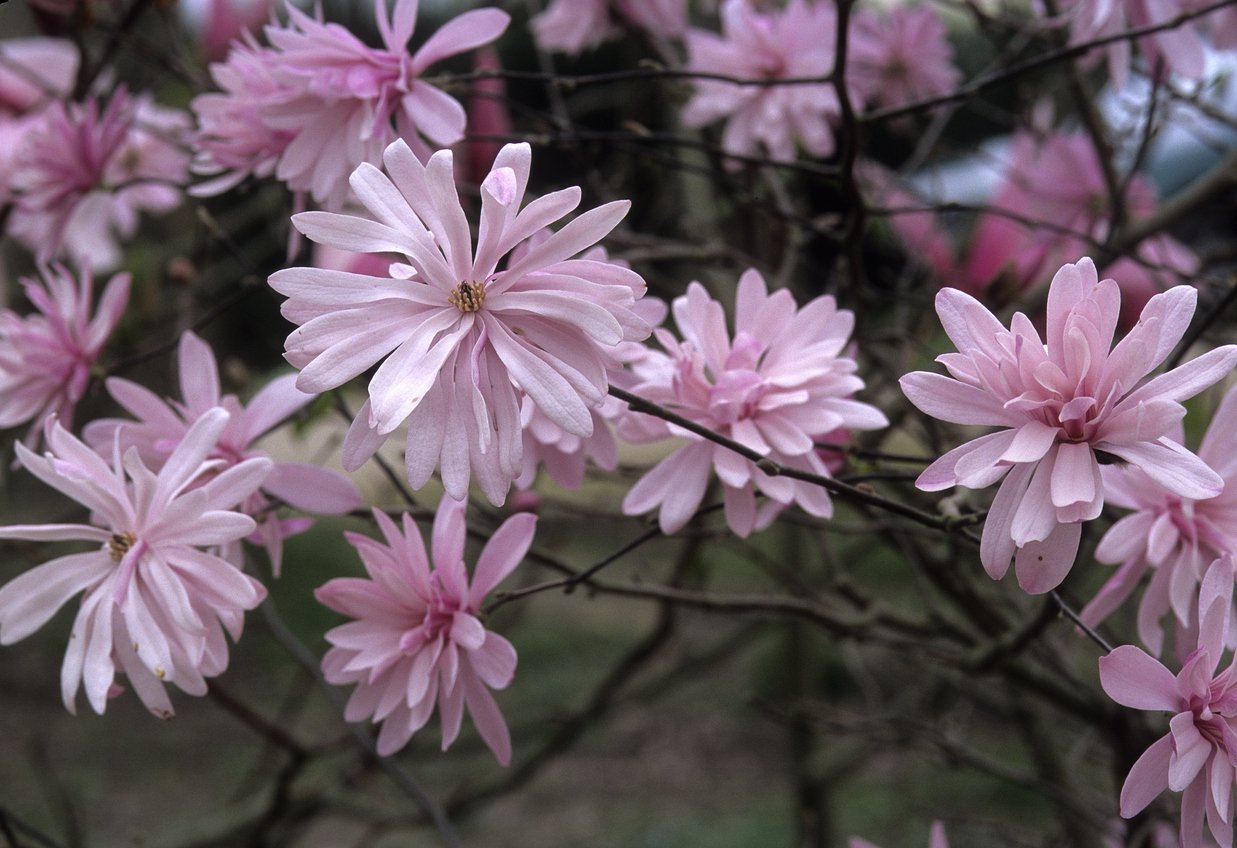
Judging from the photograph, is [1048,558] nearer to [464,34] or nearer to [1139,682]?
[1139,682]

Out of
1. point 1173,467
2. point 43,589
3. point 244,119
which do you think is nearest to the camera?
point 1173,467

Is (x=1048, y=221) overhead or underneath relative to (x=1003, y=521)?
underneath

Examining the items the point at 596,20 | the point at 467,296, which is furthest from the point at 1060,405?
the point at 596,20

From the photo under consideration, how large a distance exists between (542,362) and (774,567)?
93 centimetres

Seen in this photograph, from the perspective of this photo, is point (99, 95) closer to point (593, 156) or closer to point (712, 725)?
point (593, 156)

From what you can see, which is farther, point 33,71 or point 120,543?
point 33,71

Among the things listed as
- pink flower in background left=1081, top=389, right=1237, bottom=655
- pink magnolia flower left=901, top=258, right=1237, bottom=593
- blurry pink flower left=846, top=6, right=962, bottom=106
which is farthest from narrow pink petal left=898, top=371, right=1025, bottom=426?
blurry pink flower left=846, top=6, right=962, bottom=106

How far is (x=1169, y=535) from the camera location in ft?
1.81

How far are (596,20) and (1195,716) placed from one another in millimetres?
960

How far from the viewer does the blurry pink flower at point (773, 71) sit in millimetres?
964

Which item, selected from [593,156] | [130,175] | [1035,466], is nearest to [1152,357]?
[1035,466]

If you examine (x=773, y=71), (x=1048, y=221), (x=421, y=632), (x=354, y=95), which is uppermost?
→ (x=354, y=95)

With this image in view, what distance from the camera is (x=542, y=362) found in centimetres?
48

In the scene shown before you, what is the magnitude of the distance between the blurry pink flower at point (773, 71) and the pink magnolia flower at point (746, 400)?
1.27 feet
